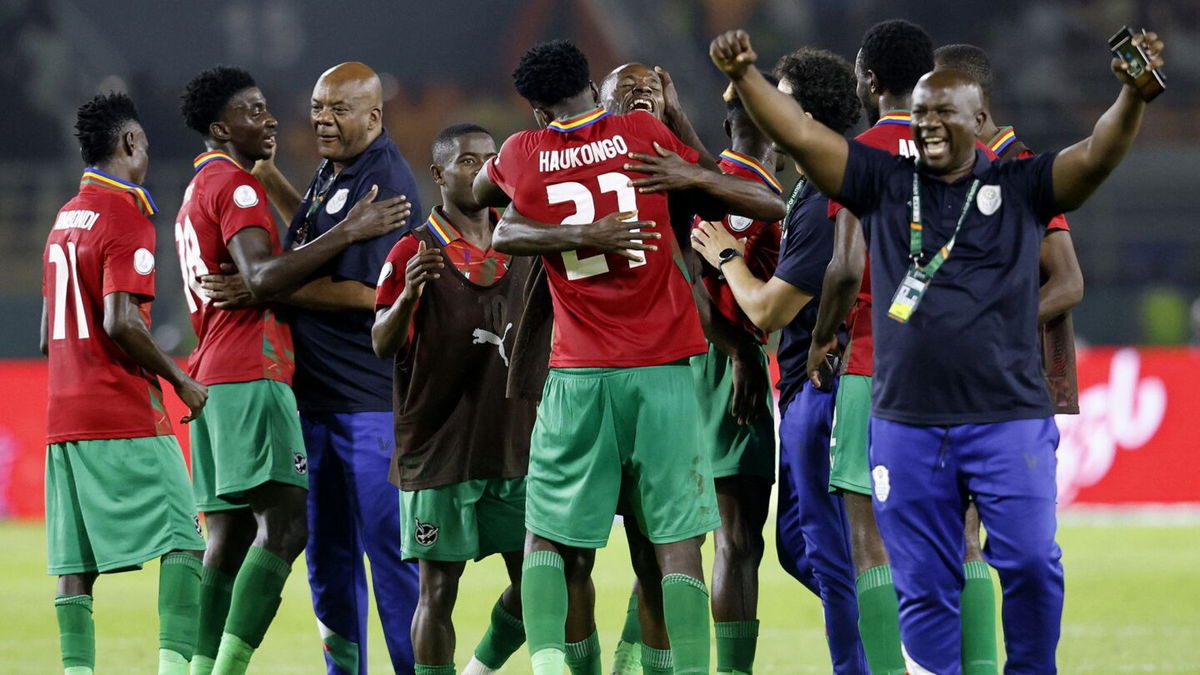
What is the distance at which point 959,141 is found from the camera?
468 centimetres

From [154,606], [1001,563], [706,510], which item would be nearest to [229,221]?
[706,510]

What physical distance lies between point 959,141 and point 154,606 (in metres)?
8.49

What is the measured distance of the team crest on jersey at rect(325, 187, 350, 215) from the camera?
6.26 m

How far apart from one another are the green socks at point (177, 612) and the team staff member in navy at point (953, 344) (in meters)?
3.10

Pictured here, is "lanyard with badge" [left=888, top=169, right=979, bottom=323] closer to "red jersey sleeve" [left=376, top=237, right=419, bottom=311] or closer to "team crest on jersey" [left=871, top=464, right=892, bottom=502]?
"team crest on jersey" [left=871, top=464, right=892, bottom=502]

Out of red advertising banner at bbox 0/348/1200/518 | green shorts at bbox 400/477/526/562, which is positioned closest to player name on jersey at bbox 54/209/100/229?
green shorts at bbox 400/477/526/562

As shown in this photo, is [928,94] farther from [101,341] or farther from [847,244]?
[101,341]

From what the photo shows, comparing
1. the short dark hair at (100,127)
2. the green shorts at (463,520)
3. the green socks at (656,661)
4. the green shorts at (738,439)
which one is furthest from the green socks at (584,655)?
the short dark hair at (100,127)

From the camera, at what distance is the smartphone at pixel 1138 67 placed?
4348 mm

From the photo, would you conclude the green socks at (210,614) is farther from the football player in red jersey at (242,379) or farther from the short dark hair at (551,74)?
the short dark hair at (551,74)

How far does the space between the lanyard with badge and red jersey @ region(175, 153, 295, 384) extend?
2752 mm

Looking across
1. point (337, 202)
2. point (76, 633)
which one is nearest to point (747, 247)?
point (337, 202)

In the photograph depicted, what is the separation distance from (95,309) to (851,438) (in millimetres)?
3203

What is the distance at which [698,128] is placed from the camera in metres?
25.0
